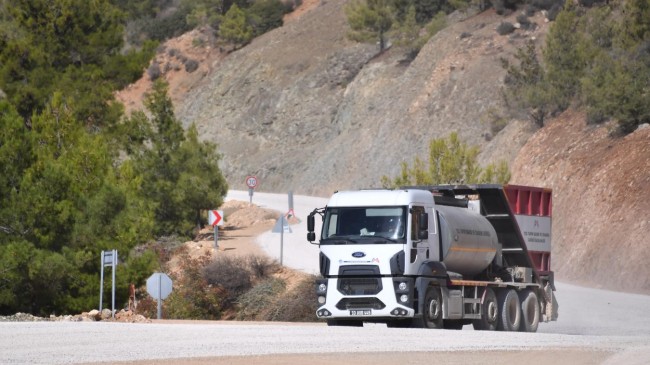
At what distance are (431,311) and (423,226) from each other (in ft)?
6.47

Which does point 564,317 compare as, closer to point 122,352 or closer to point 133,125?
point 122,352

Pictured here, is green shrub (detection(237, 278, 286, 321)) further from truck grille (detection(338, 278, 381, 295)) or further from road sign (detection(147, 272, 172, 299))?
truck grille (detection(338, 278, 381, 295))

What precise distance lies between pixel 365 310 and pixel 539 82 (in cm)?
3778

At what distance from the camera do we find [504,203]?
90.3ft

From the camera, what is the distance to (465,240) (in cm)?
2598

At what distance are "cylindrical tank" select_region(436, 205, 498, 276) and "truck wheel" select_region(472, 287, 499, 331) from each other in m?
0.63

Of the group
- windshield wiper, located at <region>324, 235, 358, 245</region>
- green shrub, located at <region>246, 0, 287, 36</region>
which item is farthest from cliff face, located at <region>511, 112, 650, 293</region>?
green shrub, located at <region>246, 0, 287, 36</region>

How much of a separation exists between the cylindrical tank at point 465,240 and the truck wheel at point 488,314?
63cm

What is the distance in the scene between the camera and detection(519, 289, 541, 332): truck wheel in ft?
91.0

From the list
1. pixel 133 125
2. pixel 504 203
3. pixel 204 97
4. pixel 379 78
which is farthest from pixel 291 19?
pixel 504 203

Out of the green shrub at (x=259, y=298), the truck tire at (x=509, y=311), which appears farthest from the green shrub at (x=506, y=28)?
the truck tire at (x=509, y=311)

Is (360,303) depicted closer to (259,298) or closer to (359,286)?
(359,286)

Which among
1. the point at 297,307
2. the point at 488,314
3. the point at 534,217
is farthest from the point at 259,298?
the point at 488,314

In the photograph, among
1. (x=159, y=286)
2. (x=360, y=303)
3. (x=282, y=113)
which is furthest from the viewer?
(x=282, y=113)
